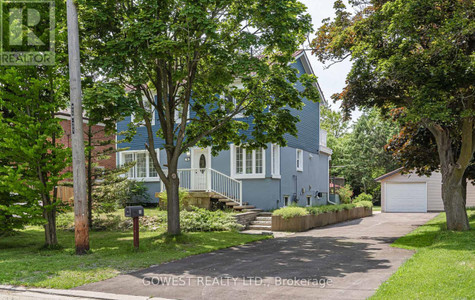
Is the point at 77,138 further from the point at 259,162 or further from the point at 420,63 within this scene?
the point at 259,162

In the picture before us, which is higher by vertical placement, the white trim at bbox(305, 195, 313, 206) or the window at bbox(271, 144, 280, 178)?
the window at bbox(271, 144, 280, 178)

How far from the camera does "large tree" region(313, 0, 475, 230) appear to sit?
11078 millimetres

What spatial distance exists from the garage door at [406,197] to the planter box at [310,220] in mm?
9176

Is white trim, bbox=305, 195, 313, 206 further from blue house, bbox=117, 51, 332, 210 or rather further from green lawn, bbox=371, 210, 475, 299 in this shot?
green lawn, bbox=371, 210, 475, 299

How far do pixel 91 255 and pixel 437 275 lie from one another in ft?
23.6

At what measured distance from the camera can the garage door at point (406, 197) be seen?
30.6 m

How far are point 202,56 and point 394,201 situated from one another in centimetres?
2393

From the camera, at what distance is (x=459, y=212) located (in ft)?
42.9

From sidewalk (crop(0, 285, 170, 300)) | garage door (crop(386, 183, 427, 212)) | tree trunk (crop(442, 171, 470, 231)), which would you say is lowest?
garage door (crop(386, 183, 427, 212))

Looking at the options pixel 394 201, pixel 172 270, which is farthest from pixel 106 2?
pixel 394 201

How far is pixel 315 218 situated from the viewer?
17.9m

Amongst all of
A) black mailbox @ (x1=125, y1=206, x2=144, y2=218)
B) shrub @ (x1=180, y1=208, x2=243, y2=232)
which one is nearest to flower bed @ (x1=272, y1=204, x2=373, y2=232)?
shrub @ (x1=180, y1=208, x2=243, y2=232)

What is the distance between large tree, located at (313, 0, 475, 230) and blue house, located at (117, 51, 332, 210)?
6141 millimetres

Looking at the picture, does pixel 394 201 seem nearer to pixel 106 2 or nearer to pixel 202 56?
pixel 202 56
